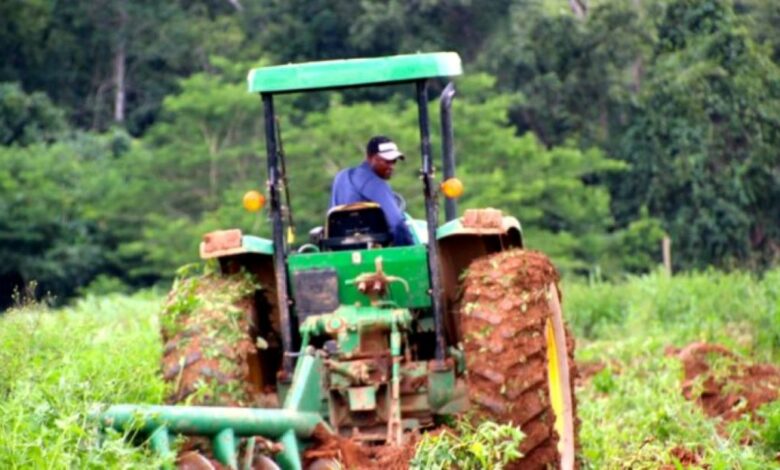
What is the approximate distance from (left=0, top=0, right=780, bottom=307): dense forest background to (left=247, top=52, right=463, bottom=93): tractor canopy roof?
23753mm

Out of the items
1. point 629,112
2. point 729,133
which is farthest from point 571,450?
point 629,112

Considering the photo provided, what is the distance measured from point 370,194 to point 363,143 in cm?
3073

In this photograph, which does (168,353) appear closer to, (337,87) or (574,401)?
(337,87)

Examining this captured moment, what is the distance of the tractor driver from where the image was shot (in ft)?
31.7

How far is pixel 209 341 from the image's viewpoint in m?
9.08

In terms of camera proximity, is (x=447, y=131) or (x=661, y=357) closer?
(x=447, y=131)

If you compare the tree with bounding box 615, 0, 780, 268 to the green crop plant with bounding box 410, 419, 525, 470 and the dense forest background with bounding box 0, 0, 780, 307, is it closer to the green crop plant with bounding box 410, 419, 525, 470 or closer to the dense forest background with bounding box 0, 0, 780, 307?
the dense forest background with bounding box 0, 0, 780, 307

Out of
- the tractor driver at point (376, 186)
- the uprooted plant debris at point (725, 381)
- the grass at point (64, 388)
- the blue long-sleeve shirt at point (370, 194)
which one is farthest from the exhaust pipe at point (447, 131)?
the uprooted plant debris at point (725, 381)

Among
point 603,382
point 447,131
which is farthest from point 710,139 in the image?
point 447,131

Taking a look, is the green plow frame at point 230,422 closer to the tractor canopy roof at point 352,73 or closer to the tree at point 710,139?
the tractor canopy roof at point 352,73

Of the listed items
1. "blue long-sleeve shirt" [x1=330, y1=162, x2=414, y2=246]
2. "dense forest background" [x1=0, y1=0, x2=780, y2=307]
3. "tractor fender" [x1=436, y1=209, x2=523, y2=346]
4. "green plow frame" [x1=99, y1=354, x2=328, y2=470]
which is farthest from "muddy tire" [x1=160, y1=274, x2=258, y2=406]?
"dense forest background" [x1=0, y1=0, x2=780, y2=307]

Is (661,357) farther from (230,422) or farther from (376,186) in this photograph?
(230,422)

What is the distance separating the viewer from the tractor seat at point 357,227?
959 cm

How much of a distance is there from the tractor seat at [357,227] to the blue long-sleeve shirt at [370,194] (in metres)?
0.05
